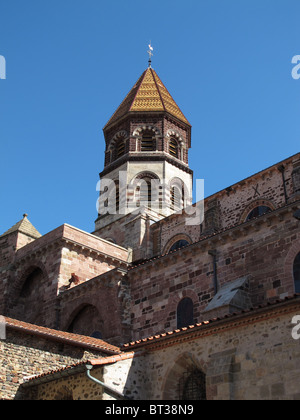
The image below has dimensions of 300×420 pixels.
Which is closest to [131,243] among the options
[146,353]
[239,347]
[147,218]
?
[147,218]

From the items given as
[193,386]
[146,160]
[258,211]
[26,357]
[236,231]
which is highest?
[146,160]

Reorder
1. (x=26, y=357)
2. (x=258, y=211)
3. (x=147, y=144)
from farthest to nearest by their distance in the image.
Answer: (x=147, y=144) < (x=258, y=211) < (x=26, y=357)

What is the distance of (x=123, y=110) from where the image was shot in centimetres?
3466

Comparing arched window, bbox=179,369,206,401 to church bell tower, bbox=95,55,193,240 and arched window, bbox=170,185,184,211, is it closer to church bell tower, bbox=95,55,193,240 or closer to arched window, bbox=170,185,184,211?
church bell tower, bbox=95,55,193,240

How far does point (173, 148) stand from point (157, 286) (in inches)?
587

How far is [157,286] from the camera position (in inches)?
774

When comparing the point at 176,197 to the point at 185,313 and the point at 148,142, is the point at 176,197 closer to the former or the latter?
the point at 148,142

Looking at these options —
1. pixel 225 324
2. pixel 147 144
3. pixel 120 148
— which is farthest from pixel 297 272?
pixel 120 148

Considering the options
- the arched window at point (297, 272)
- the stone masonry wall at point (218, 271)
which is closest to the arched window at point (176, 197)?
the stone masonry wall at point (218, 271)

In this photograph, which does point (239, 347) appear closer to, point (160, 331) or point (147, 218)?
point (160, 331)

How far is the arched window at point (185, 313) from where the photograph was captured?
17.9 metres

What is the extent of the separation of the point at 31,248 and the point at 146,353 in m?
13.3

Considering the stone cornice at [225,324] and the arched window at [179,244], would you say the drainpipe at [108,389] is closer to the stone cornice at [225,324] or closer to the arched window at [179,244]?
the stone cornice at [225,324]

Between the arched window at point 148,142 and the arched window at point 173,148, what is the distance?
114cm
